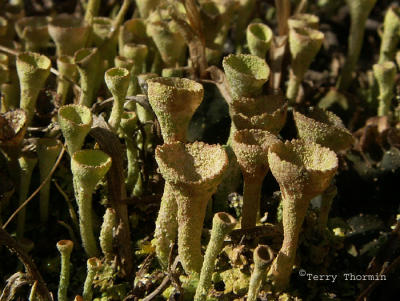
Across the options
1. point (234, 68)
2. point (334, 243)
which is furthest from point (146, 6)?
point (334, 243)

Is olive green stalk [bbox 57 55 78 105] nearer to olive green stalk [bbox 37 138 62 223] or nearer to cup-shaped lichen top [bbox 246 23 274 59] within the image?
olive green stalk [bbox 37 138 62 223]

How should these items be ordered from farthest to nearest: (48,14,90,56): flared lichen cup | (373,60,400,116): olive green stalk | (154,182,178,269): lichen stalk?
(373,60,400,116): olive green stalk
(48,14,90,56): flared lichen cup
(154,182,178,269): lichen stalk

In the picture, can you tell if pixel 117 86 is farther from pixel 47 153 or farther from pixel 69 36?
pixel 69 36

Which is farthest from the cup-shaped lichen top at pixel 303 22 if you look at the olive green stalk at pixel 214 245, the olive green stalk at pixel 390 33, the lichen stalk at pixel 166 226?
the olive green stalk at pixel 214 245

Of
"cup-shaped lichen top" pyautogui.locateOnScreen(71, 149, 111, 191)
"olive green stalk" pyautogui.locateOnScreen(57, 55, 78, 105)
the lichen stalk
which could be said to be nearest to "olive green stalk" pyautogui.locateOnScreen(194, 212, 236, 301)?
the lichen stalk

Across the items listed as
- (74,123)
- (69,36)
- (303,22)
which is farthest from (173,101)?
(303,22)
